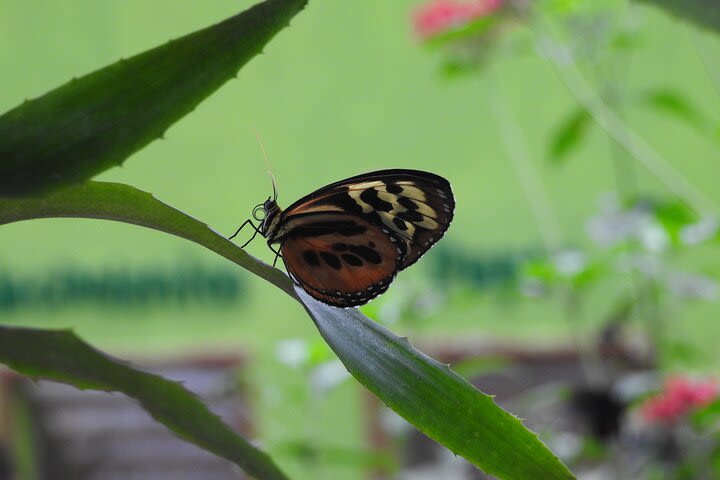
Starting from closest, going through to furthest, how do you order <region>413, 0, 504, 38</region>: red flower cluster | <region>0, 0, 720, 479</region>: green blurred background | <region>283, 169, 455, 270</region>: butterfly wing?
<region>283, 169, 455, 270</region>: butterfly wing, <region>413, 0, 504, 38</region>: red flower cluster, <region>0, 0, 720, 479</region>: green blurred background

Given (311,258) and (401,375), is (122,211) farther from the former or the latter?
(311,258)

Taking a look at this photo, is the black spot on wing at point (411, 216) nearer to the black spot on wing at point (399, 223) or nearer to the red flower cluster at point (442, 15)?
the black spot on wing at point (399, 223)

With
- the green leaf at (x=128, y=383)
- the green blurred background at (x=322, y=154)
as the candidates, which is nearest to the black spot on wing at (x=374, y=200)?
the green leaf at (x=128, y=383)

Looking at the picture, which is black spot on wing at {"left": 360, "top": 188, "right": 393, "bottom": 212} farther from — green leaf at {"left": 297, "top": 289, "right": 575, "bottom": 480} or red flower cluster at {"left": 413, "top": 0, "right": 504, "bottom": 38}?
red flower cluster at {"left": 413, "top": 0, "right": 504, "bottom": 38}

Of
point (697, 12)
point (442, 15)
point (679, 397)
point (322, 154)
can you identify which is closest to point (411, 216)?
point (697, 12)

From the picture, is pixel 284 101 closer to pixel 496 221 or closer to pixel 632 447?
pixel 496 221

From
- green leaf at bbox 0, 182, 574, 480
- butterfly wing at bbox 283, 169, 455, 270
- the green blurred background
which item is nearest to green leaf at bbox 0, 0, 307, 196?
green leaf at bbox 0, 182, 574, 480
